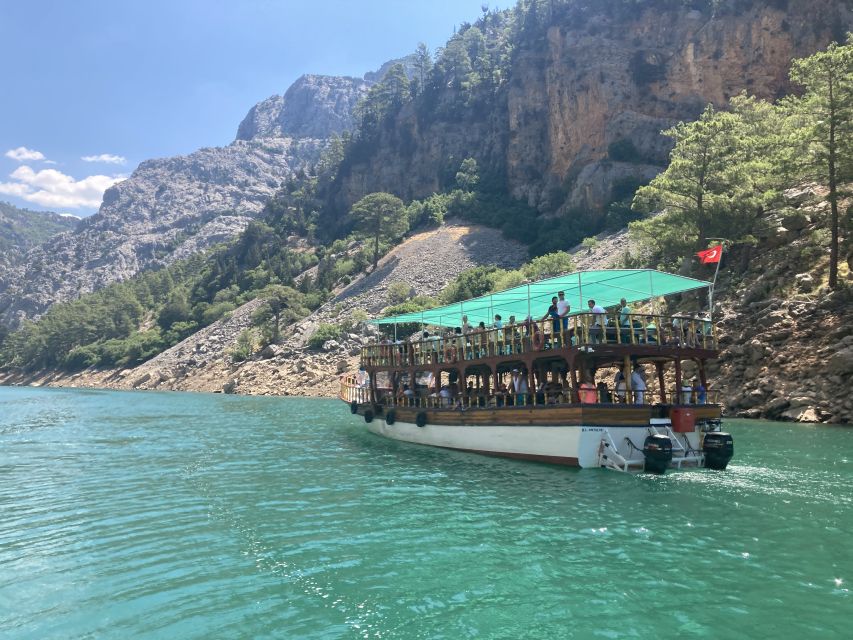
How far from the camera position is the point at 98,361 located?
107 m

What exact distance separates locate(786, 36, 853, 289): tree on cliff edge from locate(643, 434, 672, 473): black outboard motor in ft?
65.6

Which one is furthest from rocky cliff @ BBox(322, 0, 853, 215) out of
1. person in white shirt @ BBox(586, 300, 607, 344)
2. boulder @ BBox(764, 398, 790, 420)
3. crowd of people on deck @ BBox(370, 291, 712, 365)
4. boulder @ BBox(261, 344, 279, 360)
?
person in white shirt @ BBox(586, 300, 607, 344)

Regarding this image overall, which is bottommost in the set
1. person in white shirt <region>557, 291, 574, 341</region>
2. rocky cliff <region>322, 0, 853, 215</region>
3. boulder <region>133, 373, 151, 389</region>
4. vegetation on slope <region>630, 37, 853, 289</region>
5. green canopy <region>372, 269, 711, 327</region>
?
boulder <region>133, 373, 151, 389</region>

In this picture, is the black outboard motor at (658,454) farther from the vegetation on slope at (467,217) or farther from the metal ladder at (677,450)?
the vegetation on slope at (467,217)

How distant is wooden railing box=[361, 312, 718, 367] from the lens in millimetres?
17875

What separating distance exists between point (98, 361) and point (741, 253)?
107995 mm

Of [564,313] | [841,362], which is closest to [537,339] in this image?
[564,313]

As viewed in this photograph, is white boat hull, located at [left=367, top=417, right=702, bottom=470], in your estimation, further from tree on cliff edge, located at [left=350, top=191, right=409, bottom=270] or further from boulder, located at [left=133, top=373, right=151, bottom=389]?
tree on cliff edge, located at [left=350, top=191, right=409, bottom=270]

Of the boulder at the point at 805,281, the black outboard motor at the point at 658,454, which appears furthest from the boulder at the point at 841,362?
the black outboard motor at the point at 658,454

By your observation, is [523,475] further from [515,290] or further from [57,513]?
[57,513]

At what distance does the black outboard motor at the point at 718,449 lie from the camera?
Result: 1688cm

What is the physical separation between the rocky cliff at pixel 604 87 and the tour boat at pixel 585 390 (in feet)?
218

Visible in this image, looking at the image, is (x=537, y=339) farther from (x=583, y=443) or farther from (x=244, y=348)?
(x=244, y=348)

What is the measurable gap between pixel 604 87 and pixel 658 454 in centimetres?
8588
